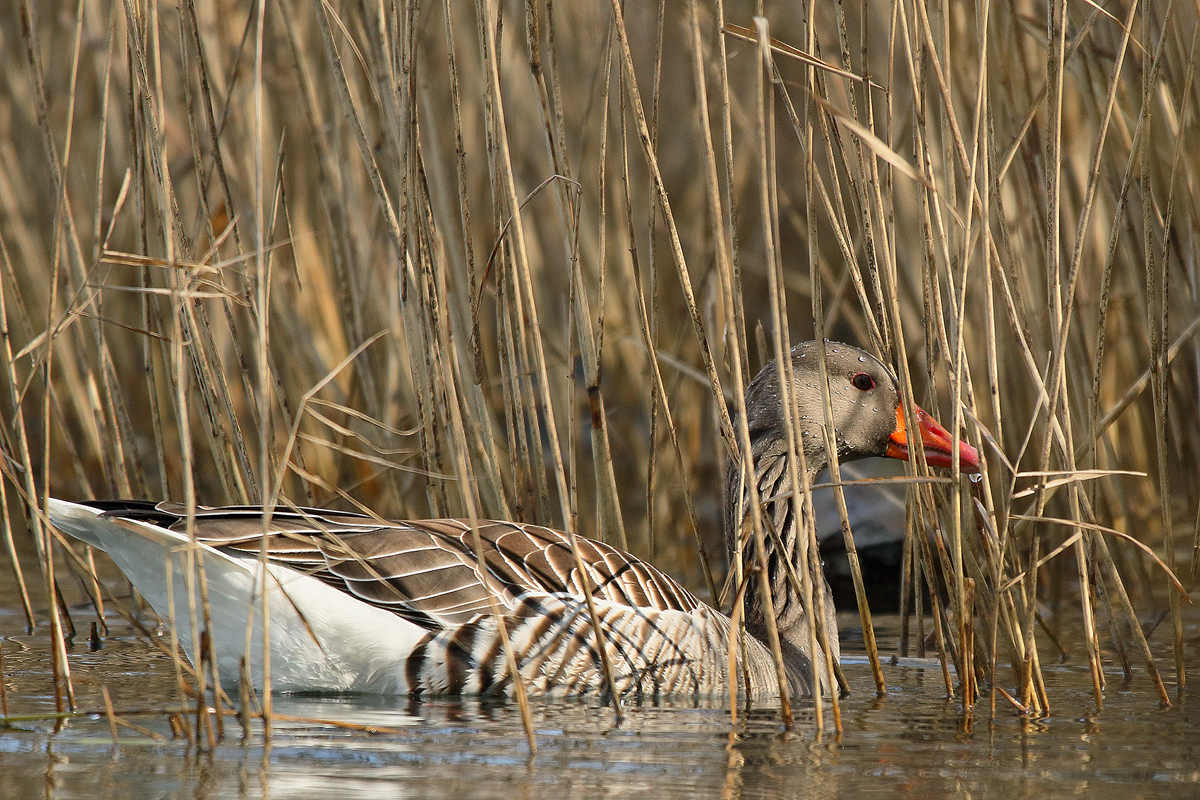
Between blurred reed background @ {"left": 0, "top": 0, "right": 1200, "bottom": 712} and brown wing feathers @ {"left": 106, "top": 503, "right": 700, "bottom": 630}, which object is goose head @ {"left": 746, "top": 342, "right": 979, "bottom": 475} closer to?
blurred reed background @ {"left": 0, "top": 0, "right": 1200, "bottom": 712}

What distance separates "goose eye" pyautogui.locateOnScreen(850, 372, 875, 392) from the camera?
5605 millimetres

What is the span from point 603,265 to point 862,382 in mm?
1344

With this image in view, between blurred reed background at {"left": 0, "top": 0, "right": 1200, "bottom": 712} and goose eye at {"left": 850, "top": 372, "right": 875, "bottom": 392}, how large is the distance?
0.86 ft

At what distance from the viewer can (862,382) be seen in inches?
221

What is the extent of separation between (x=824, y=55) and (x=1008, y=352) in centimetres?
181

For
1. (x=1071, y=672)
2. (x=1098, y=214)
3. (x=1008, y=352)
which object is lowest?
(x=1071, y=672)

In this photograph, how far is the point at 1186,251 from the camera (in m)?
5.69

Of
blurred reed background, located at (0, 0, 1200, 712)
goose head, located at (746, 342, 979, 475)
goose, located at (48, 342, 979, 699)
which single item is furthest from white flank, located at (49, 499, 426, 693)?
goose head, located at (746, 342, 979, 475)

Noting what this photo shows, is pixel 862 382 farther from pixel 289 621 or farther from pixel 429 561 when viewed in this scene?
pixel 289 621

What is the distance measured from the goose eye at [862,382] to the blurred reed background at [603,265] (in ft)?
0.86

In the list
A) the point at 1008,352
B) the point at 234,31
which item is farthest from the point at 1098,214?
the point at 234,31

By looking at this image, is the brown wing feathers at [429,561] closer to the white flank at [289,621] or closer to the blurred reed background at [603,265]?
the white flank at [289,621]

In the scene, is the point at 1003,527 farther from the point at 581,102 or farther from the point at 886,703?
the point at 581,102

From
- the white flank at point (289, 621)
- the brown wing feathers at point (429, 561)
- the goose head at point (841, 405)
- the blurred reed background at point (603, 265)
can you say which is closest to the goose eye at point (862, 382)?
the goose head at point (841, 405)
